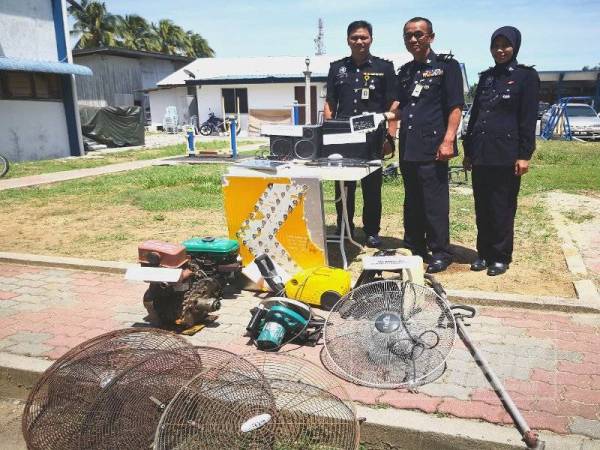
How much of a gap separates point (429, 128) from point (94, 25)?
50.7 metres

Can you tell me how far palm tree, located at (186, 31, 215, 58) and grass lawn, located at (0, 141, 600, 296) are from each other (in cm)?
5257

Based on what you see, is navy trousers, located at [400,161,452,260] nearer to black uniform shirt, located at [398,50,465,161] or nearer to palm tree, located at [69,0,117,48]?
black uniform shirt, located at [398,50,465,161]

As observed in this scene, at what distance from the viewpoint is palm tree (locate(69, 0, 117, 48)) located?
46.8 metres

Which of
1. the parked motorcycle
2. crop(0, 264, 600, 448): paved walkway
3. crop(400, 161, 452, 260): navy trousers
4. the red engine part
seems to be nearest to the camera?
crop(0, 264, 600, 448): paved walkway

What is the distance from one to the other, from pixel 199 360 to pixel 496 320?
234 centimetres

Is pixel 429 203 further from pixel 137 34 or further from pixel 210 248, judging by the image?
pixel 137 34

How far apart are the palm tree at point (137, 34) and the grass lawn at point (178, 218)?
142 ft

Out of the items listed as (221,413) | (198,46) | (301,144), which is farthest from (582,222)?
(198,46)

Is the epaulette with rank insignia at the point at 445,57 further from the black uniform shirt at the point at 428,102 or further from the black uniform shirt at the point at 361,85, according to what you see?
the black uniform shirt at the point at 361,85

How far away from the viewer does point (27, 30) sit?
16.1m

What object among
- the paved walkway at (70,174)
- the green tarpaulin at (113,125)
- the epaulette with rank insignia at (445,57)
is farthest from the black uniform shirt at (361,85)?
the green tarpaulin at (113,125)

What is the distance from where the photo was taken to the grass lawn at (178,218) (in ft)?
16.4

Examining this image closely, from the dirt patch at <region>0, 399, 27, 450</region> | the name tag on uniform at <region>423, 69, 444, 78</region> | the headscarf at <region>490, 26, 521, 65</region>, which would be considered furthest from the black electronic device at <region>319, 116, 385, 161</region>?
the dirt patch at <region>0, 399, 27, 450</region>

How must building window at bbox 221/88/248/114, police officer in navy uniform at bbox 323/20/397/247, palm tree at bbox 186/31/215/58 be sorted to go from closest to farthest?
police officer in navy uniform at bbox 323/20/397/247
building window at bbox 221/88/248/114
palm tree at bbox 186/31/215/58
